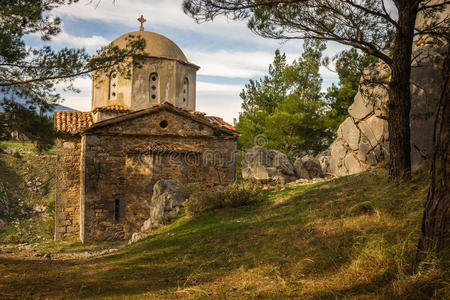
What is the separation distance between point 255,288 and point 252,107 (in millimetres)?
26549

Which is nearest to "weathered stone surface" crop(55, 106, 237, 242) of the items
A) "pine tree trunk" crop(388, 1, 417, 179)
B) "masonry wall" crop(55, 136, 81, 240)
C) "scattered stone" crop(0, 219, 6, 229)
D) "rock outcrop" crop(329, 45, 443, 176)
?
"masonry wall" crop(55, 136, 81, 240)

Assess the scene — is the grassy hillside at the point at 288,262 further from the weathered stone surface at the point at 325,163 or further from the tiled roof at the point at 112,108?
the tiled roof at the point at 112,108

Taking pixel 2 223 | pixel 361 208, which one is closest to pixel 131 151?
pixel 361 208

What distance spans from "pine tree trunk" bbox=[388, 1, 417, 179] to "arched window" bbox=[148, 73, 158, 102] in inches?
477

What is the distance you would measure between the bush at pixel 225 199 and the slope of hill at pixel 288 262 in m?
1.39

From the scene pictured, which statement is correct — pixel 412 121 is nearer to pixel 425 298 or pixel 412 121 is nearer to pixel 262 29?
pixel 262 29

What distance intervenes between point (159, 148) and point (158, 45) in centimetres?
648

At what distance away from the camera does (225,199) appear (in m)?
9.05

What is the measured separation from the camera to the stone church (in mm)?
13953

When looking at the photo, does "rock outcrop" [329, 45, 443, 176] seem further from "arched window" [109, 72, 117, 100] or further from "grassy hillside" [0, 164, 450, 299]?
"arched window" [109, 72, 117, 100]

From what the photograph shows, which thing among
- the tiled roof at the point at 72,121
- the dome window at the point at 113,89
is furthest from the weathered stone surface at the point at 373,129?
the dome window at the point at 113,89

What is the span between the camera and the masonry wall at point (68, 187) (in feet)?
49.2

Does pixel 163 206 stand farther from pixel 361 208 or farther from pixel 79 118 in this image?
pixel 79 118

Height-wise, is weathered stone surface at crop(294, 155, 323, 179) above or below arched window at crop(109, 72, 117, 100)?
below
